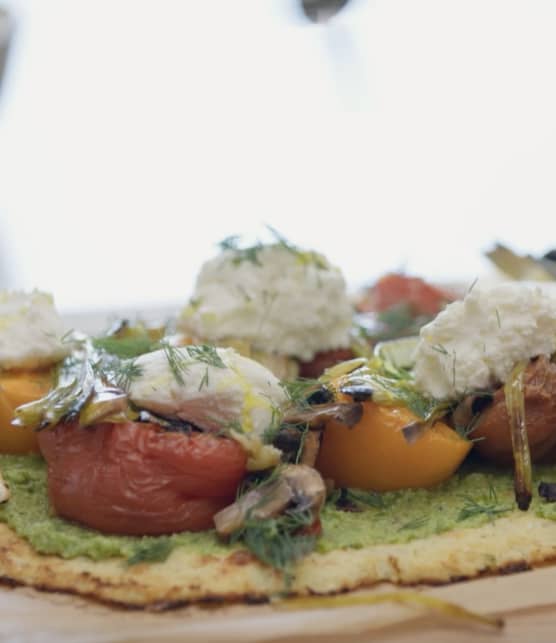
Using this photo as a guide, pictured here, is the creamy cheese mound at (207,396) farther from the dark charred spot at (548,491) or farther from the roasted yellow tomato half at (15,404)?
the dark charred spot at (548,491)

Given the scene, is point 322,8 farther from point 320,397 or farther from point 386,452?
point 386,452

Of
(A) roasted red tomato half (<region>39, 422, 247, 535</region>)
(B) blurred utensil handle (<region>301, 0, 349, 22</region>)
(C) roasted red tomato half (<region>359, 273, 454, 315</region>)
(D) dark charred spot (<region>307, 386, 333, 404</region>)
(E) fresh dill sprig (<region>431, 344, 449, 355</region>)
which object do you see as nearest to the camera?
(A) roasted red tomato half (<region>39, 422, 247, 535</region>)

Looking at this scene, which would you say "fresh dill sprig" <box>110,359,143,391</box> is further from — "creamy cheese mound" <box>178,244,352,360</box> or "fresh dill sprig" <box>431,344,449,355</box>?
"creamy cheese mound" <box>178,244,352,360</box>

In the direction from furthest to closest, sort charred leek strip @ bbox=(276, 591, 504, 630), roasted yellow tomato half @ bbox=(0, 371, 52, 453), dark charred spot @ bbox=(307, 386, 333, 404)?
roasted yellow tomato half @ bbox=(0, 371, 52, 453)
dark charred spot @ bbox=(307, 386, 333, 404)
charred leek strip @ bbox=(276, 591, 504, 630)

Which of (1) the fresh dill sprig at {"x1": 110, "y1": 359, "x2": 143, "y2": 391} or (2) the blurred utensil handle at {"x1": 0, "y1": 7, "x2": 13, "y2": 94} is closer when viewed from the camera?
(1) the fresh dill sprig at {"x1": 110, "y1": 359, "x2": 143, "y2": 391}

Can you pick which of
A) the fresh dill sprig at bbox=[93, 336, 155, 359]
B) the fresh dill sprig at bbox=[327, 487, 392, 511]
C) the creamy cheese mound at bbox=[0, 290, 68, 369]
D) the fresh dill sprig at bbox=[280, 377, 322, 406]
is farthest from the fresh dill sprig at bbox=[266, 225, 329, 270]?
the fresh dill sprig at bbox=[327, 487, 392, 511]

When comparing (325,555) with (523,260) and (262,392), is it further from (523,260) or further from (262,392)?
(523,260)
